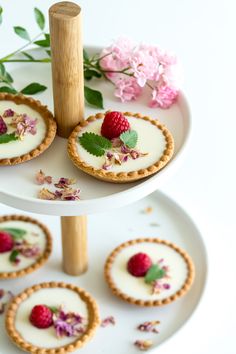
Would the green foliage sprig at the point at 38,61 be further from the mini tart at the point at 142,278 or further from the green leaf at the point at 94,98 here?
the mini tart at the point at 142,278

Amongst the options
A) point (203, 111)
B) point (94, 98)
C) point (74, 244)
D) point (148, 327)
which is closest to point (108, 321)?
point (148, 327)

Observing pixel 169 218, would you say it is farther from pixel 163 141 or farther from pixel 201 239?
pixel 163 141

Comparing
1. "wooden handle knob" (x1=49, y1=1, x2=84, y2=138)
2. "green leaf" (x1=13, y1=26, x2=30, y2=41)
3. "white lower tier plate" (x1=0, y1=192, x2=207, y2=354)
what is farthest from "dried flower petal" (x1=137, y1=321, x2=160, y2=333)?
"green leaf" (x1=13, y1=26, x2=30, y2=41)

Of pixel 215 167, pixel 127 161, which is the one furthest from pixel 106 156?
pixel 215 167

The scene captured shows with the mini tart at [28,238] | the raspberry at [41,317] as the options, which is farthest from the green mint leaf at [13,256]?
the raspberry at [41,317]

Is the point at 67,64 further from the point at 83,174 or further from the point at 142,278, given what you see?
the point at 142,278

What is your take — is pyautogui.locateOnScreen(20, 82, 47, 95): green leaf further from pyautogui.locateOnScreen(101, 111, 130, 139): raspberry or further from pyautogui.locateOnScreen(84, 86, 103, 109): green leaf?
pyautogui.locateOnScreen(101, 111, 130, 139): raspberry
